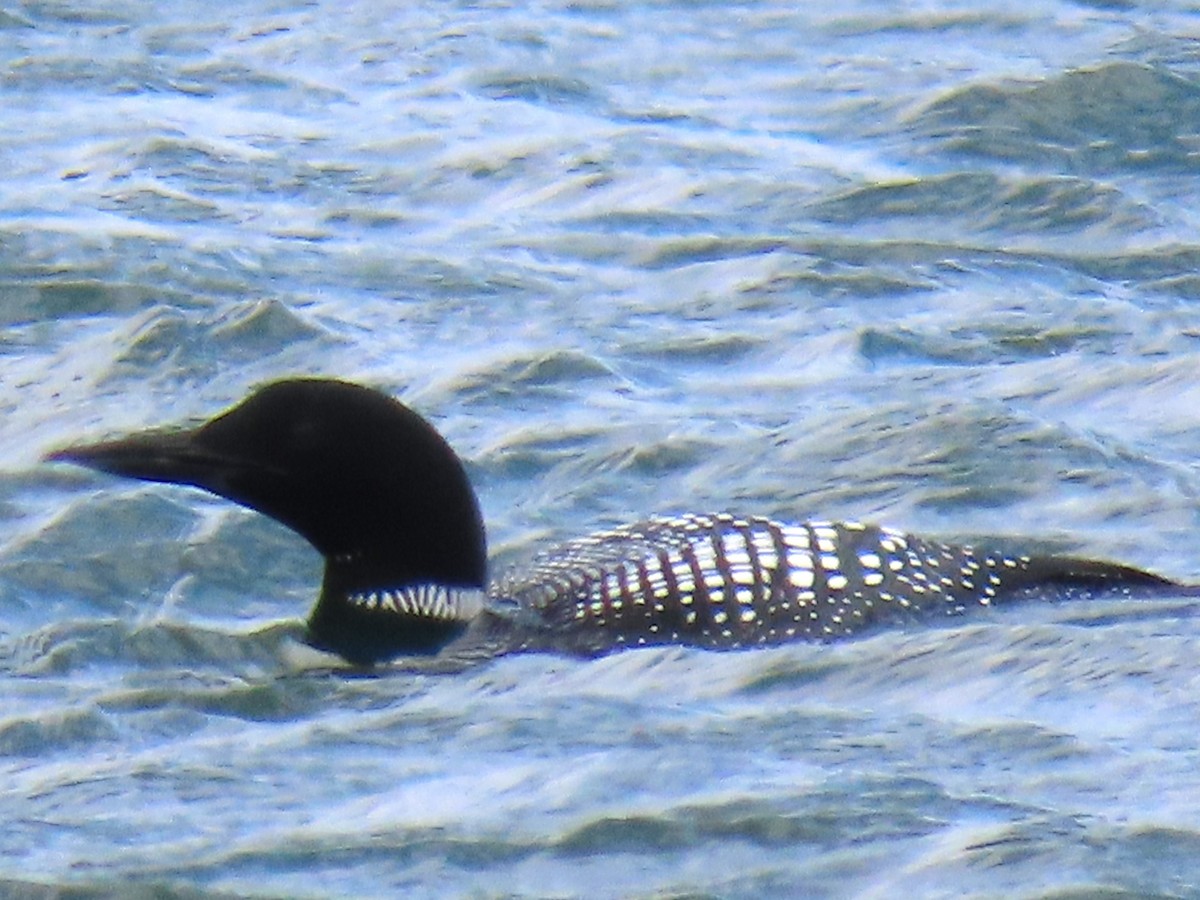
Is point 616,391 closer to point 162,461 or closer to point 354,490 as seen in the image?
point 354,490

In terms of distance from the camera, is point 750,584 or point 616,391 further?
point 616,391

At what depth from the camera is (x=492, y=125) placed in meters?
9.80

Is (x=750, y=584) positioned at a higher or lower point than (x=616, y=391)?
higher

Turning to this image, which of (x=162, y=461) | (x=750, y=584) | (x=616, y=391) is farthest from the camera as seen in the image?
(x=616, y=391)

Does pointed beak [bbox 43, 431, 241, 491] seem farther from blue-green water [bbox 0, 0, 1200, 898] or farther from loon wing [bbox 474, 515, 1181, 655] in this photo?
loon wing [bbox 474, 515, 1181, 655]

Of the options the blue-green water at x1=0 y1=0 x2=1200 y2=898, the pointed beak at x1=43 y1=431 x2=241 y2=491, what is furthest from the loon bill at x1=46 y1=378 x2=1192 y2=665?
the blue-green water at x1=0 y1=0 x2=1200 y2=898

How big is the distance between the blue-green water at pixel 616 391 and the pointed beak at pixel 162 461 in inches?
12.4

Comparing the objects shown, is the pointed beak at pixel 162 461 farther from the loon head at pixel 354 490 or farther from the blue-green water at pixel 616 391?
the blue-green water at pixel 616 391

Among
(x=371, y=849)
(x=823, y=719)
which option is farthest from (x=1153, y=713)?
(x=371, y=849)

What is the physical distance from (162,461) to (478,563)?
0.65 metres

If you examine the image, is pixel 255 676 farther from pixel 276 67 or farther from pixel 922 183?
pixel 276 67

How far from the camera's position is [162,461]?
19.6ft

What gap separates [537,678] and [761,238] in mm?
3418

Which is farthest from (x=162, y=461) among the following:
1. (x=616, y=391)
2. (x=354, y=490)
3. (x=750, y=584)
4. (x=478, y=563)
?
(x=616, y=391)
